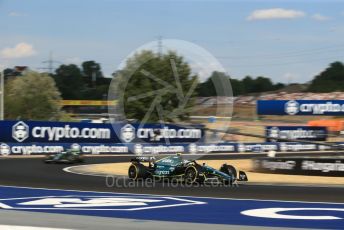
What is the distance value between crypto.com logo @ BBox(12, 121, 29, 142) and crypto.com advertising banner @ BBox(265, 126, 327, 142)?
19.6 m

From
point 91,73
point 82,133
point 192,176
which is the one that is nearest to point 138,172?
point 192,176

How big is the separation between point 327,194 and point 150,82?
21.2 ft

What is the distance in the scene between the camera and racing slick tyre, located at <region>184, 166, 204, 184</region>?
15805mm

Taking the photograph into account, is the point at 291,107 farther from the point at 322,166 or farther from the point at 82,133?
the point at 322,166

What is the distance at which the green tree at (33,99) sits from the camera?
64438 mm

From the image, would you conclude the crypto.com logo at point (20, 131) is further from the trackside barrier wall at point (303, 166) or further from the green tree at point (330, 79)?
the green tree at point (330, 79)

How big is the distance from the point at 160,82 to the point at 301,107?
3660 centimetres

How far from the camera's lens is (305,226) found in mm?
7988

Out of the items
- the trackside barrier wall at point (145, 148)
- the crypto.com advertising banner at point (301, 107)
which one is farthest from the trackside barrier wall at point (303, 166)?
the crypto.com advertising banner at point (301, 107)

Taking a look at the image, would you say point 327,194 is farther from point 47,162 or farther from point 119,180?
point 47,162

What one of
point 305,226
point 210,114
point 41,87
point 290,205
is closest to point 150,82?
point 210,114

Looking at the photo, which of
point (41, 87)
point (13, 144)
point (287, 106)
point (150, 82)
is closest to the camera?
point (150, 82)

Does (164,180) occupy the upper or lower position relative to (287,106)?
lower

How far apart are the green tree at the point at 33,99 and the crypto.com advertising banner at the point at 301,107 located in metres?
24.6
